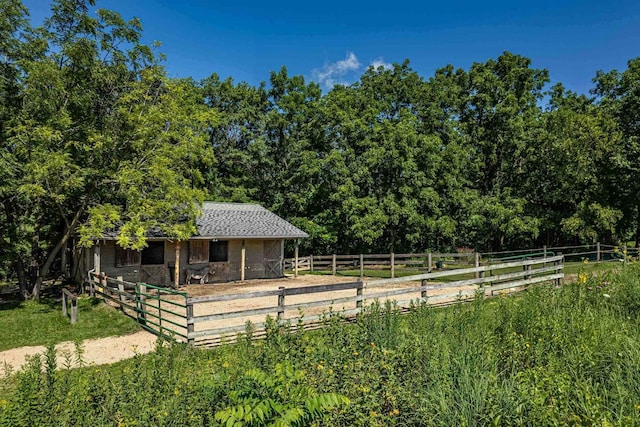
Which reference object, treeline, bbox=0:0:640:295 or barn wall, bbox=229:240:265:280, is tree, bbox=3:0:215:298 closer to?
treeline, bbox=0:0:640:295

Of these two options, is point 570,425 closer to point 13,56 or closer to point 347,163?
point 13,56

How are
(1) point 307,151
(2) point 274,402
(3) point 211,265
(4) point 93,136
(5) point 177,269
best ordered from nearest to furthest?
(2) point 274,402, (4) point 93,136, (5) point 177,269, (3) point 211,265, (1) point 307,151

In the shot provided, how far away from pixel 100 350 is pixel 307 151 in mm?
22861

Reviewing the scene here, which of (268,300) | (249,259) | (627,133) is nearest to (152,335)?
(268,300)

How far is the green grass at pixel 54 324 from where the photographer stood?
10391mm

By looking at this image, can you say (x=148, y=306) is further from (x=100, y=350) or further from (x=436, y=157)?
(x=436, y=157)

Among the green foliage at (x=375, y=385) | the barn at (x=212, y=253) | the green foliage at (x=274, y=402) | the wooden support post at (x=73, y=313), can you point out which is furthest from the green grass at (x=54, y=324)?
the green foliage at (x=274, y=402)

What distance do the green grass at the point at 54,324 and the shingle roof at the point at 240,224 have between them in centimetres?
671

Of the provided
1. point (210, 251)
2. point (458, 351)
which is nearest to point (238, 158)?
point (210, 251)

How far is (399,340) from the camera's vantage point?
17.8 ft

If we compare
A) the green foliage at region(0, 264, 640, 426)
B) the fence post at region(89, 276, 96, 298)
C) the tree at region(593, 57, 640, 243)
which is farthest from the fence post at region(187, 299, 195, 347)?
the tree at region(593, 57, 640, 243)

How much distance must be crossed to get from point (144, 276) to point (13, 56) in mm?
10026

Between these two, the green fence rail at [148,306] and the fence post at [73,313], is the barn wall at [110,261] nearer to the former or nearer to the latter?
the green fence rail at [148,306]

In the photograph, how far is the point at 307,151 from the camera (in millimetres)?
30375
